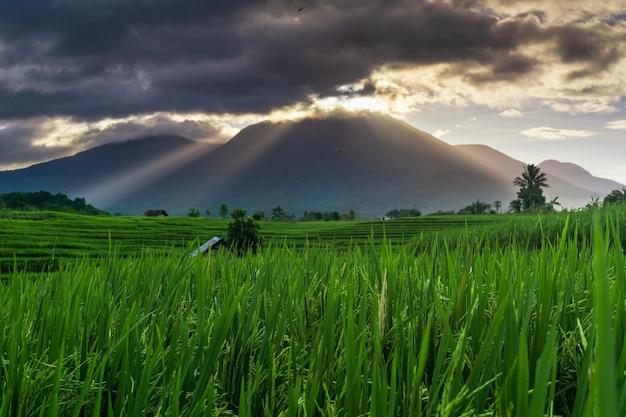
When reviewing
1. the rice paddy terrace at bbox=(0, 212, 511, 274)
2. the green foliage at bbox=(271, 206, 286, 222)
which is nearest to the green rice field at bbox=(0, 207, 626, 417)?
the rice paddy terrace at bbox=(0, 212, 511, 274)

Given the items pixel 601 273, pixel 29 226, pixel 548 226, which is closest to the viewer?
pixel 601 273

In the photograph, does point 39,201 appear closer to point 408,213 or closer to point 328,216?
point 328,216

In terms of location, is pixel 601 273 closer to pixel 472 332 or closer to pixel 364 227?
pixel 472 332

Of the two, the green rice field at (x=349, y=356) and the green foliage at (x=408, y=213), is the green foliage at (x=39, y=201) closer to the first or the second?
the green foliage at (x=408, y=213)

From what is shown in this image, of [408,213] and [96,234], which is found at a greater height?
[408,213]

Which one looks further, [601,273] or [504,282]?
[504,282]

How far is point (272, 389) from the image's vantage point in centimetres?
110

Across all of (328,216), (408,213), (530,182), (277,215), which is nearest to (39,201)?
(277,215)

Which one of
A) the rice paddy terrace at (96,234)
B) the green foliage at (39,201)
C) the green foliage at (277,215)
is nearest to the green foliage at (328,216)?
the green foliage at (277,215)

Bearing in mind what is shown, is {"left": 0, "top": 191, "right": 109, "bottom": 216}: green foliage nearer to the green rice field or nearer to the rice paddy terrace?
the rice paddy terrace

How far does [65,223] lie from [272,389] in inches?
2668

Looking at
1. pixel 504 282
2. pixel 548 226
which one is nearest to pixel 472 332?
pixel 504 282

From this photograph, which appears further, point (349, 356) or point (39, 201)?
point (39, 201)

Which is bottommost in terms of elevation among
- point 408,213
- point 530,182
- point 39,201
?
point 408,213
